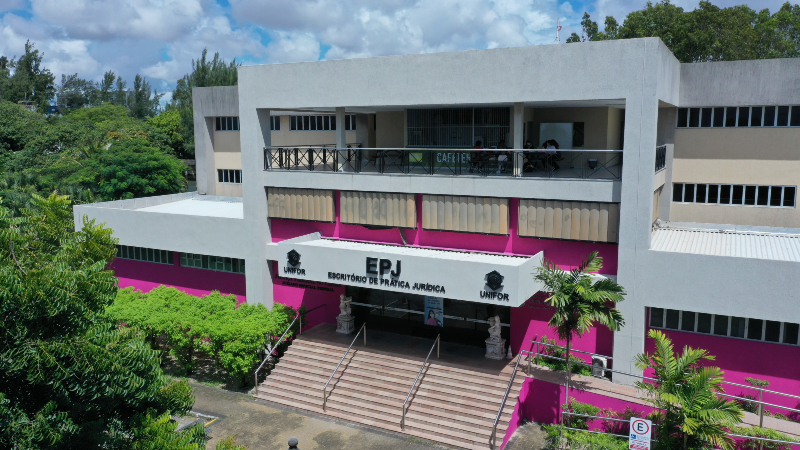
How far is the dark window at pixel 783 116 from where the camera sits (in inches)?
817

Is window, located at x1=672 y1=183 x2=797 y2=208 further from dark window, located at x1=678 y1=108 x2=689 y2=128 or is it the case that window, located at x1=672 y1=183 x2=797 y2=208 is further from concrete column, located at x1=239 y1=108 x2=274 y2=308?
Result: concrete column, located at x1=239 y1=108 x2=274 y2=308

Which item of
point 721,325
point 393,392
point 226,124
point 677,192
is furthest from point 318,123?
point 721,325

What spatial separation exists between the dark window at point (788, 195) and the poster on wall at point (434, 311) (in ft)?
38.9

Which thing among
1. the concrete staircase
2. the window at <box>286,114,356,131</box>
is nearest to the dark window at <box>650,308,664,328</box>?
the concrete staircase

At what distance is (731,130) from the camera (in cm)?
2156

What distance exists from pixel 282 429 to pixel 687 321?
11654 mm

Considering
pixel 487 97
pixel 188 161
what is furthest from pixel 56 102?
pixel 487 97

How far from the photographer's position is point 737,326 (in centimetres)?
1694

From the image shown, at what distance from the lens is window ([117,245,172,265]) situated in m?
25.8

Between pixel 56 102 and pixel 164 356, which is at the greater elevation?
pixel 56 102

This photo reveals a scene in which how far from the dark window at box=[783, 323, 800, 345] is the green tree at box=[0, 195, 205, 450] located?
1454 cm

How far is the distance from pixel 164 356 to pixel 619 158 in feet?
58.9

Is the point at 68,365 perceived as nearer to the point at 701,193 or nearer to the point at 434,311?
the point at 434,311

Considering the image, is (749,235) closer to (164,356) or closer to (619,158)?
(619,158)
